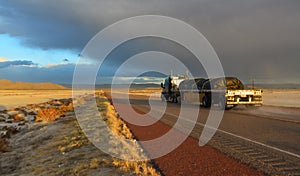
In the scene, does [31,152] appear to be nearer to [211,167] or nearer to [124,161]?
[124,161]

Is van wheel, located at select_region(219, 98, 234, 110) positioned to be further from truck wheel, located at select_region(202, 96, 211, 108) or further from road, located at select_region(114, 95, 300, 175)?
road, located at select_region(114, 95, 300, 175)

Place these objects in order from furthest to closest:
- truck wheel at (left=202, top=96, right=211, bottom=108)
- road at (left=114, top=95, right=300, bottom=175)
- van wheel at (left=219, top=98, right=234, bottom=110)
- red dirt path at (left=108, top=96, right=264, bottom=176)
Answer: truck wheel at (left=202, top=96, right=211, bottom=108), van wheel at (left=219, top=98, right=234, bottom=110), road at (left=114, top=95, right=300, bottom=175), red dirt path at (left=108, top=96, right=264, bottom=176)

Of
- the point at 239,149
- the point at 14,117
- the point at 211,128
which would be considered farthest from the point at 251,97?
the point at 14,117

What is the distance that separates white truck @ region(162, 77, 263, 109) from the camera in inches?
952

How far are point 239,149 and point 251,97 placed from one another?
638 inches

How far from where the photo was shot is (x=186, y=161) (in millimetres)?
8109

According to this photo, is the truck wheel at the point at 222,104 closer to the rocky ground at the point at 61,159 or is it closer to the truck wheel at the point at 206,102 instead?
the truck wheel at the point at 206,102

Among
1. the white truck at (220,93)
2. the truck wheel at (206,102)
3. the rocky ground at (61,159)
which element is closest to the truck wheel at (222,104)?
the white truck at (220,93)

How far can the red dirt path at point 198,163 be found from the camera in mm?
6977

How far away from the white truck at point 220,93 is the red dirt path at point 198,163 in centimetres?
1487

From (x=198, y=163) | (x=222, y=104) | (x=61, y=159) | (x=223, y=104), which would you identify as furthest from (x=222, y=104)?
→ (x=198, y=163)

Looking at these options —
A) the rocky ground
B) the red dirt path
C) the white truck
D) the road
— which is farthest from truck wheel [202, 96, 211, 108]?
the red dirt path

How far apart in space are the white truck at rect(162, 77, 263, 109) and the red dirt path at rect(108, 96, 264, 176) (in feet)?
48.8

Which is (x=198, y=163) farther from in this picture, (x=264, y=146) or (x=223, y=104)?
(x=223, y=104)
